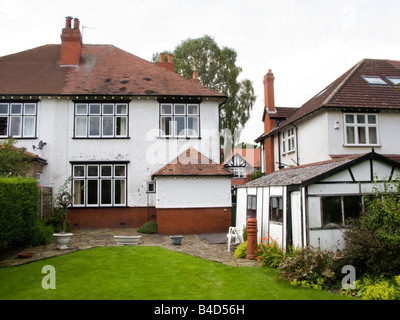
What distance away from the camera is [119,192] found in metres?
19.7

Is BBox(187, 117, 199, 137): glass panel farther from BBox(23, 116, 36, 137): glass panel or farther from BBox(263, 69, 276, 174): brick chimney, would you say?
BBox(23, 116, 36, 137): glass panel

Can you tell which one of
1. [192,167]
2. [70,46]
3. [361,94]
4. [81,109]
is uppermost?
[70,46]

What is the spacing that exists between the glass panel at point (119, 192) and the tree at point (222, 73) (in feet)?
48.4

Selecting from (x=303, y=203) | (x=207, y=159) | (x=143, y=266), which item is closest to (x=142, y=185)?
(x=207, y=159)

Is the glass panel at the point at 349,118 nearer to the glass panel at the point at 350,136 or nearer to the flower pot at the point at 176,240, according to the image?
the glass panel at the point at 350,136

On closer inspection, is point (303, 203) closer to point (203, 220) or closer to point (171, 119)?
point (203, 220)

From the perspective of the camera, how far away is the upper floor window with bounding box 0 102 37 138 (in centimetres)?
1958

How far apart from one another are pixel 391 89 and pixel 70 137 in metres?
17.9

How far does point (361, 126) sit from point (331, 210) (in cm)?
992

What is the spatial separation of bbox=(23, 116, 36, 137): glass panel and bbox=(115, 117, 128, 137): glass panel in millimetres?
4564

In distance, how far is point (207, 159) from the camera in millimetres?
19172

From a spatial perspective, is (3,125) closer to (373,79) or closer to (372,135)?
(372,135)

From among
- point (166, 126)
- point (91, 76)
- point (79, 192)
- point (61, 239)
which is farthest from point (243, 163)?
point (61, 239)

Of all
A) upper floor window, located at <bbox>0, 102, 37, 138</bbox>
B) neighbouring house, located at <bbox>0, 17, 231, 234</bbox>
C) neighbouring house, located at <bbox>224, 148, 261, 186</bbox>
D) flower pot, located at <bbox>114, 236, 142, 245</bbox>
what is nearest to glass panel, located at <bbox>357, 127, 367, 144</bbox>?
neighbouring house, located at <bbox>0, 17, 231, 234</bbox>
